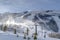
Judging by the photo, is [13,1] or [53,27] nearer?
[53,27]

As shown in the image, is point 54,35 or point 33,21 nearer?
point 54,35

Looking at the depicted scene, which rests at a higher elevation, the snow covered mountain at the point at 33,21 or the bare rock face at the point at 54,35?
the snow covered mountain at the point at 33,21

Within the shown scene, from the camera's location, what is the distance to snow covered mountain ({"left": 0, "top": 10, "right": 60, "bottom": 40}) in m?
3.41

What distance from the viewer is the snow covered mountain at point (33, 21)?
3.41 metres

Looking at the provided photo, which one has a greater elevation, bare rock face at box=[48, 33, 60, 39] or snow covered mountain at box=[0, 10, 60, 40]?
snow covered mountain at box=[0, 10, 60, 40]

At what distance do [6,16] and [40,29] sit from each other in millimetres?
768

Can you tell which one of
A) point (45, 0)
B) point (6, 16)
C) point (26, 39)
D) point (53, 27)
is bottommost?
point (26, 39)

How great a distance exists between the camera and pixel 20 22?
3.50 m

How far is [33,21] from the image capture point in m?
3.48

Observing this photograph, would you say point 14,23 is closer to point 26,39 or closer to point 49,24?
point 26,39

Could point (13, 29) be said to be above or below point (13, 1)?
below

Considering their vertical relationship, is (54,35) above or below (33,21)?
below

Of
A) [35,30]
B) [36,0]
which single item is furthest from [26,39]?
[36,0]

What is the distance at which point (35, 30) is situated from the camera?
3.42 metres
